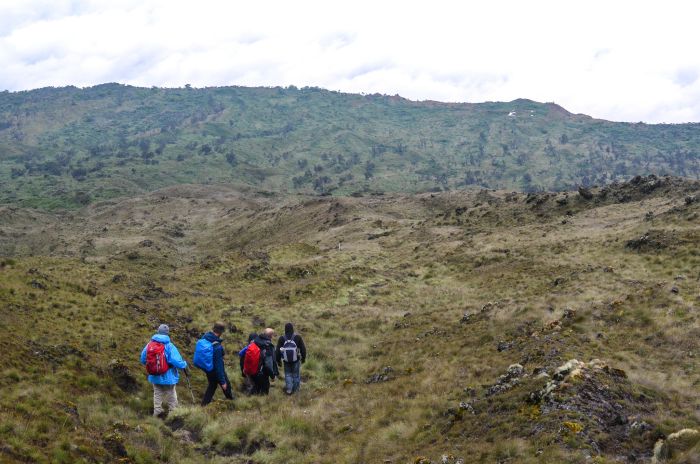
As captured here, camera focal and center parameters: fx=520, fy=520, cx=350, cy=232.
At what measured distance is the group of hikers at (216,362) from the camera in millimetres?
13336

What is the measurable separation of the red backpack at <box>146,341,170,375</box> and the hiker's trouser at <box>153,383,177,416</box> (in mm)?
503

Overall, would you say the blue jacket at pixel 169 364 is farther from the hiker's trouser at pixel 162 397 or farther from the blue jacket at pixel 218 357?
the blue jacket at pixel 218 357

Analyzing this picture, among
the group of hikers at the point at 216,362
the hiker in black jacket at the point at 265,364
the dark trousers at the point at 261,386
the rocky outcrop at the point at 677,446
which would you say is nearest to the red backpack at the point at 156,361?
the group of hikers at the point at 216,362

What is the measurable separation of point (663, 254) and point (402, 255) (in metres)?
20.1

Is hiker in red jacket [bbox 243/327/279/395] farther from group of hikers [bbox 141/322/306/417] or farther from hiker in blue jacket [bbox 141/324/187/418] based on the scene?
hiker in blue jacket [bbox 141/324/187/418]

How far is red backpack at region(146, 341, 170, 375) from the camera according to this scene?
13156 millimetres

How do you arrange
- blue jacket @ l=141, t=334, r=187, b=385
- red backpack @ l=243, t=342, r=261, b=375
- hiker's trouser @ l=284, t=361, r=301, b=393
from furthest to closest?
hiker's trouser @ l=284, t=361, r=301, b=393, red backpack @ l=243, t=342, r=261, b=375, blue jacket @ l=141, t=334, r=187, b=385

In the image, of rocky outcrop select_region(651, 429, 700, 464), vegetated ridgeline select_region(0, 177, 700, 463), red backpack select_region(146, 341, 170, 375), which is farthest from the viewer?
red backpack select_region(146, 341, 170, 375)

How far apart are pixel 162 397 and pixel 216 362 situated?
1.60 meters

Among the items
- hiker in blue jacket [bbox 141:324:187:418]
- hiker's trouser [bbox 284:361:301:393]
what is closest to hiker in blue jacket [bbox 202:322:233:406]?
hiker in blue jacket [bbox 141:324:187:418]

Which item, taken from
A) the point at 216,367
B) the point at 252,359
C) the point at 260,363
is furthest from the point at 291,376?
the point at 216,367

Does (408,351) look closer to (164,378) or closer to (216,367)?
(216,367)

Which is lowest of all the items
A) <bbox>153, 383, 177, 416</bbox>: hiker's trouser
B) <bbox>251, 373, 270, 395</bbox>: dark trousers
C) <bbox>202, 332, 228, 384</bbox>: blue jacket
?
<bbox>251, 373, 270, 395</bbox>: dark trousers

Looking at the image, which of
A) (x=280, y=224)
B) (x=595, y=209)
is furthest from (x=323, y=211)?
(x=595, y=209)
